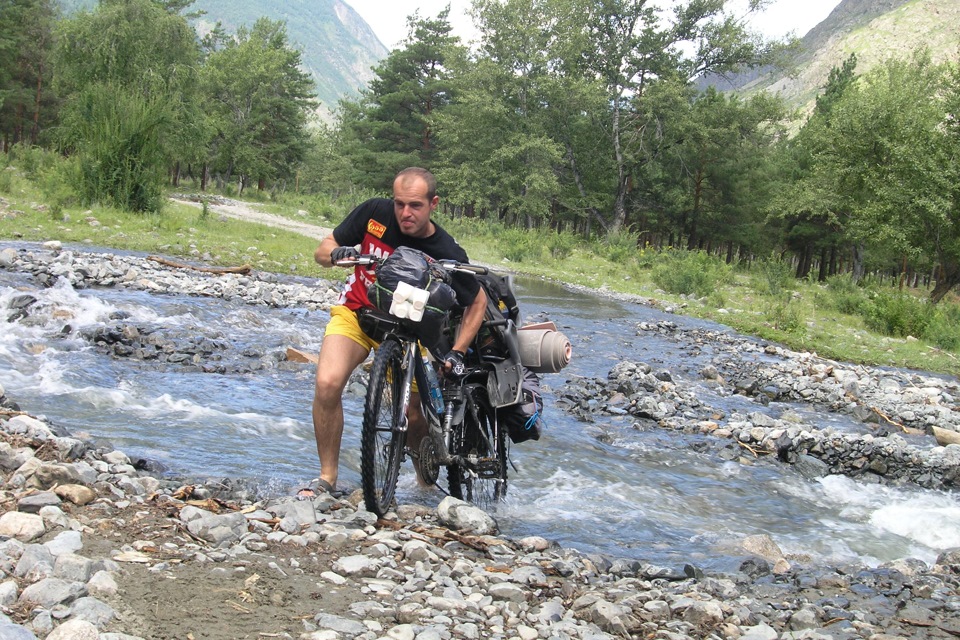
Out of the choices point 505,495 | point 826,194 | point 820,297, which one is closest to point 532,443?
point 505,495

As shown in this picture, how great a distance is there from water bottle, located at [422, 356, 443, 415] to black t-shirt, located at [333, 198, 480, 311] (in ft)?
1.52

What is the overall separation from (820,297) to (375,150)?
139 feet

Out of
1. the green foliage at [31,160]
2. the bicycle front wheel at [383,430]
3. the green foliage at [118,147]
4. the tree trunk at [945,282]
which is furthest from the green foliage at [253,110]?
the bicycle front wheel at [383,430]

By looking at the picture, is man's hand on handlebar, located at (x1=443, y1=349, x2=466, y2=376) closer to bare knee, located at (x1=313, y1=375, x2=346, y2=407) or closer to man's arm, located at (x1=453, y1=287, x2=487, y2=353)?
man's arm, located at (x1=453, y1=287, x2=487, y2=353)

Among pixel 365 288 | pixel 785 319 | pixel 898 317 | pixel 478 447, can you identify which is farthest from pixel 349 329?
pixel 898 317

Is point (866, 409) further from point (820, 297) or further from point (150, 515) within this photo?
point (820, 297)

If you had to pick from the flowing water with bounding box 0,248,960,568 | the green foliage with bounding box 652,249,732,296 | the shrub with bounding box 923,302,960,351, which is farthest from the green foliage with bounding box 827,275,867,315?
the flowing water with bounding box 0,248,960,568

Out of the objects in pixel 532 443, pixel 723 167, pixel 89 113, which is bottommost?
pixel 532 443

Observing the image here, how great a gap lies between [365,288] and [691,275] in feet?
76.1

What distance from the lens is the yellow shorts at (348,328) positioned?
4914 millimetres

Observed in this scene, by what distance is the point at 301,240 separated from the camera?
23266 mm

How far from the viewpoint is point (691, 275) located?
26.5 metres

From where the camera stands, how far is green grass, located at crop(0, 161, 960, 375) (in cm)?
1727

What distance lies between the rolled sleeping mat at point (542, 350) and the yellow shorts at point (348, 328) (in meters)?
1.07
